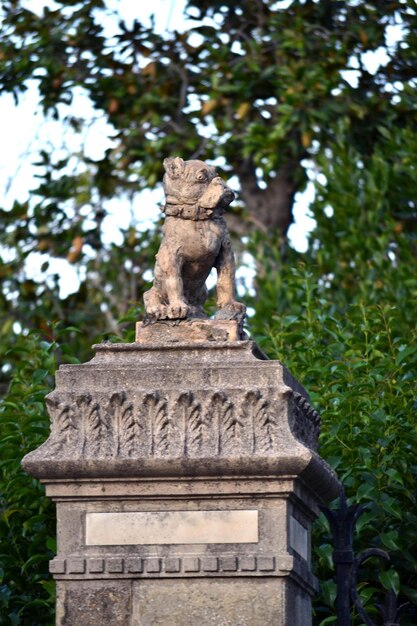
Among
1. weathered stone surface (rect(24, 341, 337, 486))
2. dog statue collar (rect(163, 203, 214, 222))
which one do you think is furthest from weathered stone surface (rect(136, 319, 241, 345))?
dog statue collar (rect(163, 203, 214, 222))

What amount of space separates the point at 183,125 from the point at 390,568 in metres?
9.81

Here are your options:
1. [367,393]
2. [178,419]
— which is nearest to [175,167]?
[178,419]

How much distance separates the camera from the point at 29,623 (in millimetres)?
9562

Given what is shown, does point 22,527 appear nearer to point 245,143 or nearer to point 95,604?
point 95,604

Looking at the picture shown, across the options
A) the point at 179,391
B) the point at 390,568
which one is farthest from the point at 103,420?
the point at 390,568

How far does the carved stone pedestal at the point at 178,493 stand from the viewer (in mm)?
6133

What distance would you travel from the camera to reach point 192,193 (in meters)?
6.93

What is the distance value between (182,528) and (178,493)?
0.14 metres

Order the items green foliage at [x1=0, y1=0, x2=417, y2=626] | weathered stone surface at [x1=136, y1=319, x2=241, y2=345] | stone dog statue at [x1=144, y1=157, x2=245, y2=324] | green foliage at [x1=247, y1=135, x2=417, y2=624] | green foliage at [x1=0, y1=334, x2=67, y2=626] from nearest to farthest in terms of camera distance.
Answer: weathered stone surface at [x1=136, y1=319, x2=241, y2=345] < stone dog statue at [x1=144, y1=157, x2=245, y2=324] < green foliage at [x1=247, y1=135, x2=417, y2=624] < green foliage at [x1=0, y1=334, x2=67, y2=626] < green foliage at [x1=0, y1=0, x2=417, y2=626]

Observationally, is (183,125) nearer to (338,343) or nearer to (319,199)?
(319,199)

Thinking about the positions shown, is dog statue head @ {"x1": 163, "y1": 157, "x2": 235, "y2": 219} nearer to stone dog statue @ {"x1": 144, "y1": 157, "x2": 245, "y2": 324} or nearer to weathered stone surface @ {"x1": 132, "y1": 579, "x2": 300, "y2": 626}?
stone dog statue @ {"x1": 144, "y1": 157, "x2": 245, "y2": 324}

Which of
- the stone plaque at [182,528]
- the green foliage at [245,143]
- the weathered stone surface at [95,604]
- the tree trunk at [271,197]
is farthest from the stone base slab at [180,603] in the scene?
the tree trunk at [271,197]

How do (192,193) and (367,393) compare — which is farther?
(367,393)

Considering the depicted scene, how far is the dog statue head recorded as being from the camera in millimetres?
6914
